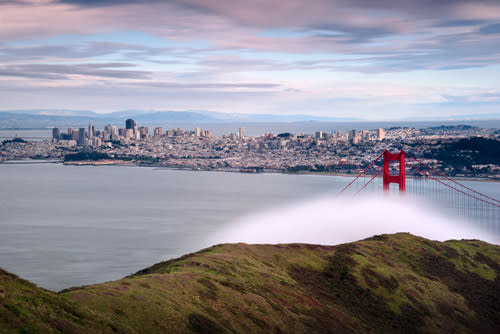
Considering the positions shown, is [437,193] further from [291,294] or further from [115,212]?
[291,294]

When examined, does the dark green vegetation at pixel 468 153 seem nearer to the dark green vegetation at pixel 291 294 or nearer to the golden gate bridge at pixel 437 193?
the golden gate bridge at pixel 437 193

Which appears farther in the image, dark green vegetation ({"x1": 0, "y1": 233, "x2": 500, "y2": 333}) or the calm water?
the calm water

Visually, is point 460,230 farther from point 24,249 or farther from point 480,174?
point 480,174

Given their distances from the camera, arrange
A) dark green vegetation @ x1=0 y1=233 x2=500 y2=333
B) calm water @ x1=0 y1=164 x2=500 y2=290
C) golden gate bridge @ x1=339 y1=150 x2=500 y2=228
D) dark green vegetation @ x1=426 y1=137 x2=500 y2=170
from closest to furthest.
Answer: dark green vegetation @ x1=0 y1=233 x2=500 y2=333, calm water @ x1=0 y1=164 x2=500 y2=290, golden gate bridge @ x1=339 y1=150 x2=500 y2=228, dark green vegetation @ x1=426 y1=137 x2=500 y2=170

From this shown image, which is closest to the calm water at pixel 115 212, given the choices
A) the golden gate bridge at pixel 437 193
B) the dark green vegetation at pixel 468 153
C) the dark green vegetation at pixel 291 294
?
the golden gate bridge at pixel 437 193

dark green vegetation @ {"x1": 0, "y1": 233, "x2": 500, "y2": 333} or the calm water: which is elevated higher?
dark green vegetation @ {"x1": 0, "y1": 233, "x2": 500, "y2": 333}

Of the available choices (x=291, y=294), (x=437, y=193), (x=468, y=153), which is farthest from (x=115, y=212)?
(x=468, y=153)

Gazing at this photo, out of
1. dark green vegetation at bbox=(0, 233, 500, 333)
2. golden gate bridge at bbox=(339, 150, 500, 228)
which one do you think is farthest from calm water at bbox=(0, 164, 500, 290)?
dark green vegetation at bbox=(0, 233, 500, 333)

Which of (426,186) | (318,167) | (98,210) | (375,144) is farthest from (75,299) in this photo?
(375,144)

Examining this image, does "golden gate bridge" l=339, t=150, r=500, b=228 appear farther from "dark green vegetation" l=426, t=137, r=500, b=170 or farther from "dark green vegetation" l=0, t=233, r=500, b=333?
"dark green vegetation" l=0, t=233, r=500, b=333
